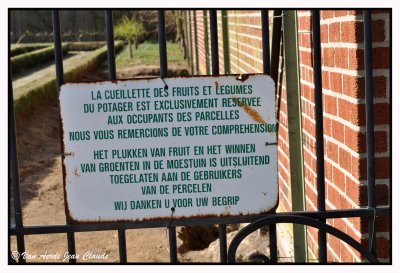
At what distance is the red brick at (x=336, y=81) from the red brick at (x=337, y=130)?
15 cm

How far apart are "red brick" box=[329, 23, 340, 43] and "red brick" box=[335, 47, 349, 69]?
0.17ft

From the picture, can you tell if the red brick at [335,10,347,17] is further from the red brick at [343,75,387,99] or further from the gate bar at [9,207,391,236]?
the gate bar at [9,207,391,236]

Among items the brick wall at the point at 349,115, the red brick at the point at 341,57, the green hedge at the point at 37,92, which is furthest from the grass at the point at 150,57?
the red brick at the point at 341,57

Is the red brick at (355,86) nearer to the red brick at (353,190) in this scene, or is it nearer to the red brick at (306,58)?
the red brick at (353,190)

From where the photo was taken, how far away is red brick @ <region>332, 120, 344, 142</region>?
2.71 m

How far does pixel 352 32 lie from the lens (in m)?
2.44

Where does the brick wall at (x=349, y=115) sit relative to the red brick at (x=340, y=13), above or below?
below

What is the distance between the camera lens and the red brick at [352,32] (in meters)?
2.40

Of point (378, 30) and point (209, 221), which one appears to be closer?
point (209, 221)

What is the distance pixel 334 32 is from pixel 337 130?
16.7 inches

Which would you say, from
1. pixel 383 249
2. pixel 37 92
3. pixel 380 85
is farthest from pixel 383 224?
pixel 37 92

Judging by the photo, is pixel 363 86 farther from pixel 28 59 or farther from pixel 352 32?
pixel 28 59

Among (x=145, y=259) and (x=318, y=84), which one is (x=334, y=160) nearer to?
(x=318, y=84)

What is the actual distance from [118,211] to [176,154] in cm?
29
